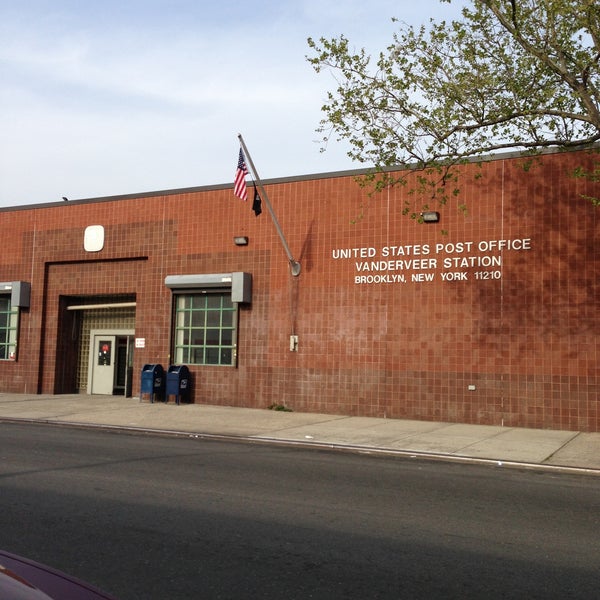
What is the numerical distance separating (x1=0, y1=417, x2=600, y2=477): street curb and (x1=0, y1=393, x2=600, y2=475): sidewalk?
0.06 ft

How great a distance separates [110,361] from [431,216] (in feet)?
41.2

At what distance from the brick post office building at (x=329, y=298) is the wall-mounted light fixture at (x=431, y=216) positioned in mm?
144

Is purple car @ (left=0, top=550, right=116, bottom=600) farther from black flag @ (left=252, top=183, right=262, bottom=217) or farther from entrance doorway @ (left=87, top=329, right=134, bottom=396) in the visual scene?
entrance doorway @ (left=87, top=329, right=134, bottom=396)

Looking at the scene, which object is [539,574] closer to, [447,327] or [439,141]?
[439,141]

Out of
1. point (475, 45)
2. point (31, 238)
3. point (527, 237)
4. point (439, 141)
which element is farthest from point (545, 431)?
point (31, 238)

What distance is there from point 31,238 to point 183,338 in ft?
24.7

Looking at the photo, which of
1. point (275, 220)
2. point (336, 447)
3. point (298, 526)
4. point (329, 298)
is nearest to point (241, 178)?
point (275, 220)

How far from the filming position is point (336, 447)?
13.4m

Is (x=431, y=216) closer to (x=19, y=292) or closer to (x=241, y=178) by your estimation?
(x=241, y=178)

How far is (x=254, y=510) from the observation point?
7539mm

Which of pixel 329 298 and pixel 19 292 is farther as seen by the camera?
pixel 19 292

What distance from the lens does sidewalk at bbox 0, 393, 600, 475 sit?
12.5m

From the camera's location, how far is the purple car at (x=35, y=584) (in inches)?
100

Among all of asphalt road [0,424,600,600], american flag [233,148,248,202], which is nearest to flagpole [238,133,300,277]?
american flag [233,148,248,202]
